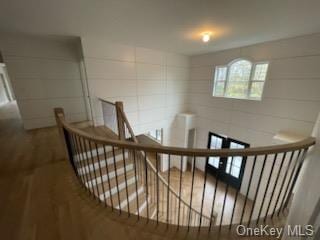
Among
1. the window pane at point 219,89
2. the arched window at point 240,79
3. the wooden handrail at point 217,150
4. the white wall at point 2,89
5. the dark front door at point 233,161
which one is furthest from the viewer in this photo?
the white wall at point 2,89

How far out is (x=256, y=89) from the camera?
13.5 ft

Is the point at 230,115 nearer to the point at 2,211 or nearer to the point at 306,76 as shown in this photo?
the point at 306,76

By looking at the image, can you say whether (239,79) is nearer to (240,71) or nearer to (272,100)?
(240,71)

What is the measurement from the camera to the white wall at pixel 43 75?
11.5ft

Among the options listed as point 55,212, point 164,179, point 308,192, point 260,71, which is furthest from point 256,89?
point 55,212

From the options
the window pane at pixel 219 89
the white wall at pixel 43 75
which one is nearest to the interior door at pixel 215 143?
the window pane at pixel 219 89

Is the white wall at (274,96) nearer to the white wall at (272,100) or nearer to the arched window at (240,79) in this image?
the white wall at (272,100)

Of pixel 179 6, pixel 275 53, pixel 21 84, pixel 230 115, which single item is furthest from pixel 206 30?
pixel 21 84

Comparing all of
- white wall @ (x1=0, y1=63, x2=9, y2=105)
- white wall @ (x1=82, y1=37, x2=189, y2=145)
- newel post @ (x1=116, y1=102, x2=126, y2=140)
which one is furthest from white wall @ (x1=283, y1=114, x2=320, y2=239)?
white wall @ (x1=0, y1=63, x2=9, y2=105)

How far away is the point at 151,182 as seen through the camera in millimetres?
4348

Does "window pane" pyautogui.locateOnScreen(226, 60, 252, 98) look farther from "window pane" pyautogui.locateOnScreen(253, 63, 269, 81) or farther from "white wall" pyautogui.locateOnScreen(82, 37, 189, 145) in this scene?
"white wall" pyautogui.locateOnScreen(82, 37, 189, 145)

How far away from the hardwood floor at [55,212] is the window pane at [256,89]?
12.7ft

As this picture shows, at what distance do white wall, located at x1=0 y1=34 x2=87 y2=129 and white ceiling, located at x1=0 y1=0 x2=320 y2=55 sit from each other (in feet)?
1.90

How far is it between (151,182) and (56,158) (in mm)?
2676
